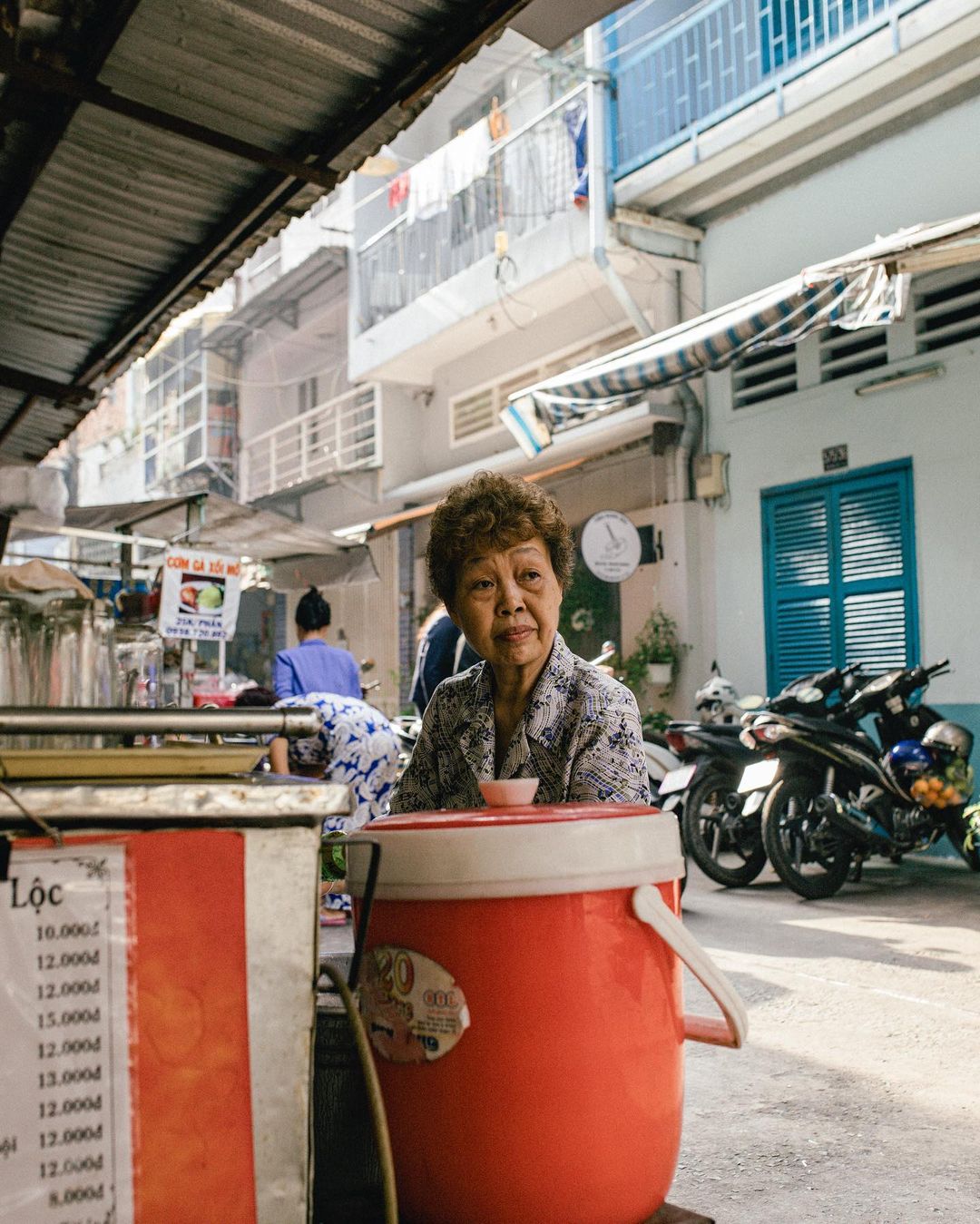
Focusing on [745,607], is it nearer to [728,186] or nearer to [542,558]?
[728,186]

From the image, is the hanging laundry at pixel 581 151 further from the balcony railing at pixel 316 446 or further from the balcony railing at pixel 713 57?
the balcony railing at pixel 316 446

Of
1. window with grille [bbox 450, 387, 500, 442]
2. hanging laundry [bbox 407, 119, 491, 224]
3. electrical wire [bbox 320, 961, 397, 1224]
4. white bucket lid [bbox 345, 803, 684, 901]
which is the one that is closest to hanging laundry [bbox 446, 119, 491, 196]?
hanging laundry [bbox 407, 119, 491, 224]

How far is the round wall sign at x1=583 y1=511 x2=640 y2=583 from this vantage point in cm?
912

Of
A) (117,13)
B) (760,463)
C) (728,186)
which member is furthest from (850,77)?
(117,13)

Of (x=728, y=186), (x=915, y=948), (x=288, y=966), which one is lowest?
(x=915, y=948)

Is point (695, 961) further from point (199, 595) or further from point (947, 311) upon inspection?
point (947, 311)

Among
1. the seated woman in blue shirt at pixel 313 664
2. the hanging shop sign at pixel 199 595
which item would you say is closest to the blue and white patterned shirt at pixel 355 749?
the seated woman in blue shirt at pixel 313 664

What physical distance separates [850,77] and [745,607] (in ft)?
13.8

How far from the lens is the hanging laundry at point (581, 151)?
Answer: 10429 mm

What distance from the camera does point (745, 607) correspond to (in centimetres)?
975

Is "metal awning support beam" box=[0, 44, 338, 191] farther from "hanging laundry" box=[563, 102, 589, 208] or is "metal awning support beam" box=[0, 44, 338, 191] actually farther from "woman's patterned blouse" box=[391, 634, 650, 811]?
"hanging laundry" box=[563, 102, 589, 208]

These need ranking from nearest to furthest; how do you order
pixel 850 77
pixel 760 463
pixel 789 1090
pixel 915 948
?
pixel 789 1090, pixel 915 948, pixel 850 77, pixel 760 463

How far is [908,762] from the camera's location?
22.0 feet

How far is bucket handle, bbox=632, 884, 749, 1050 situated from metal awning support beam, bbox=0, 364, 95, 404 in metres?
5.31
